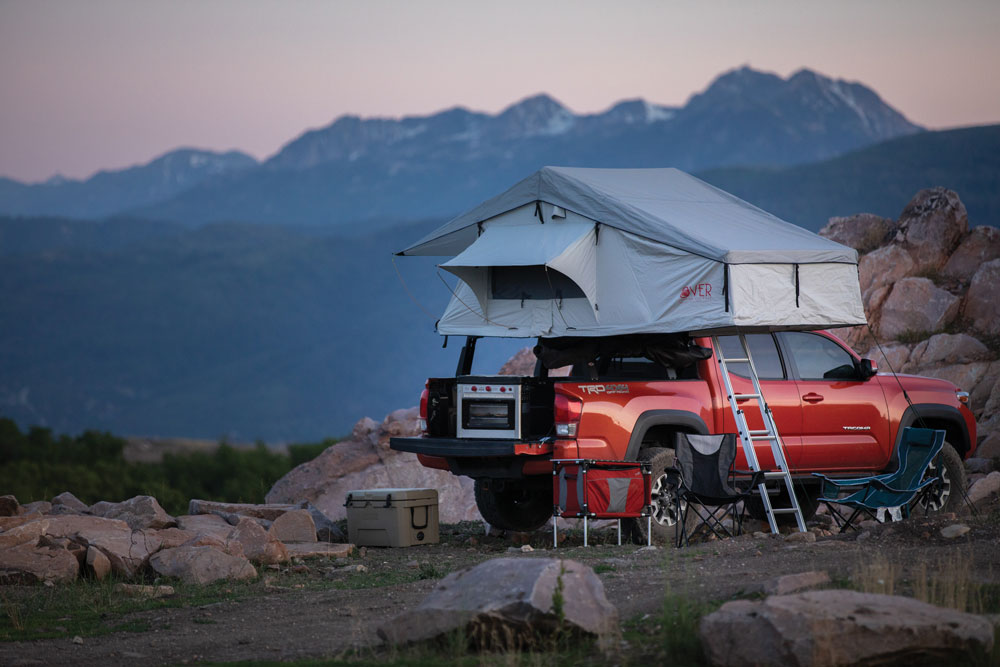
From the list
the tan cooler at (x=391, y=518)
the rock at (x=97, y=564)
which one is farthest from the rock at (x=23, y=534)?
the tan cooler at (x=391, y=518)

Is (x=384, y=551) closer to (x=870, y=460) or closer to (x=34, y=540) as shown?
(x=34, y=540)

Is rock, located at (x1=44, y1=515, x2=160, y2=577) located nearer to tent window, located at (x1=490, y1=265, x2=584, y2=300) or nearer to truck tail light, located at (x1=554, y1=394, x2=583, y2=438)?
truck tail light, located at (x1=554, y1=394, x2=583, y2=438)

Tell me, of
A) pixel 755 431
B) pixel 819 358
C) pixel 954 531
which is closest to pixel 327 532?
pixel 755 431

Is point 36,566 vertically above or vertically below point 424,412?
below

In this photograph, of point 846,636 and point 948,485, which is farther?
point 948,485

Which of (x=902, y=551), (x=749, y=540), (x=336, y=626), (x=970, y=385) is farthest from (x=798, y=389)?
(x=970, y=385)

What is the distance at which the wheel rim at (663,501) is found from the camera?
10078mm

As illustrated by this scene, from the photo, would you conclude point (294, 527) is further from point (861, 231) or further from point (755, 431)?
point (861, 231)

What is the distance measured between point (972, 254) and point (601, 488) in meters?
12.8

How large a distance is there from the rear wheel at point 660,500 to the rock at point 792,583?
3.13 metres

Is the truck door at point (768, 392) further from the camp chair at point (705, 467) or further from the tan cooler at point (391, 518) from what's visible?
the tan cooler at point (391, 518)

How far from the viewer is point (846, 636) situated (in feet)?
17.2

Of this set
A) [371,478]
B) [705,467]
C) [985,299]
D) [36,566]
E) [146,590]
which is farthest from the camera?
[985,299]

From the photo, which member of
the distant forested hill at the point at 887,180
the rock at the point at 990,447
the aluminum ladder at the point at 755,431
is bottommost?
the rock at the point at 990,447
